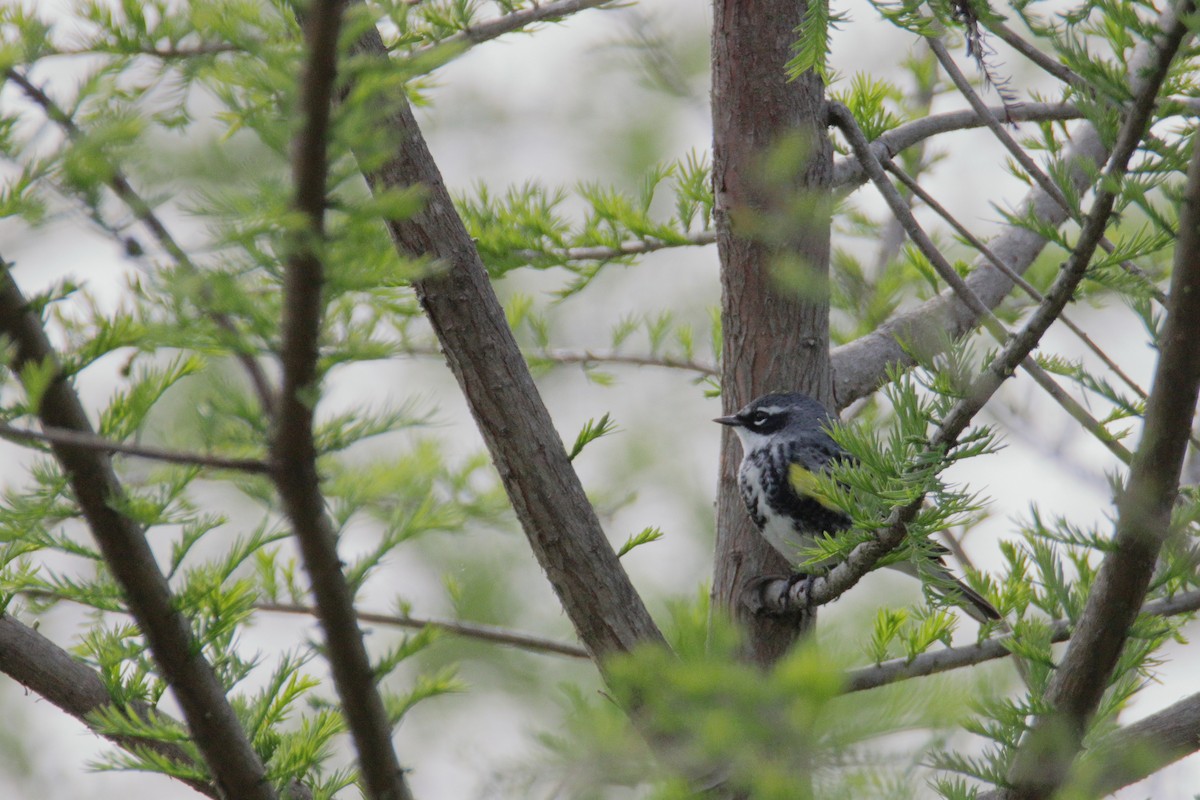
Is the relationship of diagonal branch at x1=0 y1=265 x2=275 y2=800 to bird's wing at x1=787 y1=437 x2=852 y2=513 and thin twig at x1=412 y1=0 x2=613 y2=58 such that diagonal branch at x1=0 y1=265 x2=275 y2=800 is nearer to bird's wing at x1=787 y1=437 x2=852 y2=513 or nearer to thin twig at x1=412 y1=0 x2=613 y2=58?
thin twig at x1=412 y1=0 x2=613 y2=58

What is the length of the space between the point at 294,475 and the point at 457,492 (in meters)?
3.23

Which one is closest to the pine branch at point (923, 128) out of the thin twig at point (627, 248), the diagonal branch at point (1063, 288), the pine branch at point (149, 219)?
the thin twig at point (627, 248)

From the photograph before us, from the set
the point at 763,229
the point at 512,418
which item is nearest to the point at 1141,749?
the point at 512,418

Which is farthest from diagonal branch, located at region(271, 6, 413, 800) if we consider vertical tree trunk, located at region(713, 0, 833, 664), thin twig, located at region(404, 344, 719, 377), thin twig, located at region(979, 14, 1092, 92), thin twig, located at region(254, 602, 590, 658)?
thin twig, located at region(404, 344, 719, 377)

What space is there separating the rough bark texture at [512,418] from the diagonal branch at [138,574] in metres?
0.93

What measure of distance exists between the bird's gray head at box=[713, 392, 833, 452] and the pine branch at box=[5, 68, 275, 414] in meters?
2.00

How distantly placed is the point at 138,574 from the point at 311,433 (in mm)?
495

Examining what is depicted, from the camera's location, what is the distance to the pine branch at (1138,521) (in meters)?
1.44

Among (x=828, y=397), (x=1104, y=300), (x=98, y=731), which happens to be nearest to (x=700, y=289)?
(x=1104, y=300)

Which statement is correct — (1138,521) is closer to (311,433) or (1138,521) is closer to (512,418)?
(311,433)

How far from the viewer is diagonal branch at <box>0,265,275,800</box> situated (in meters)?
1.37

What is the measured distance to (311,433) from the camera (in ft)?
4.16

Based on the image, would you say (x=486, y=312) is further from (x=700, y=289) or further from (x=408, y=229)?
(x=700, y=289)

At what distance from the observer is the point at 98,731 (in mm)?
1987
